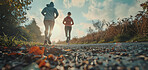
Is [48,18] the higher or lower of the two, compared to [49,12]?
lower

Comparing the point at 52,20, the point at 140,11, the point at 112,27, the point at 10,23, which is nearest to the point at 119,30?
the point at 112,27

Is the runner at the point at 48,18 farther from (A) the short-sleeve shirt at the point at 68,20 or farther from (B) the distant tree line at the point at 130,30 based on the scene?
(B) the distant tree line at the point at 130,30

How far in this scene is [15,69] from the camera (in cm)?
111

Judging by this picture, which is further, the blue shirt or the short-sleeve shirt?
the short-sleeve shirt

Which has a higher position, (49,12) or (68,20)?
(49,12)

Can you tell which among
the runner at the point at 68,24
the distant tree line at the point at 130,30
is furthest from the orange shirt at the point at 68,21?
the distant tree line at the point at 130,30

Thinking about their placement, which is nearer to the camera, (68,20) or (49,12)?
(49,12)

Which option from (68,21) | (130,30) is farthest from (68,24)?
(130,30)

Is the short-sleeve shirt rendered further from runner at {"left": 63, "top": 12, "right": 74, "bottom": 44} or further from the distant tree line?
the distant tree line

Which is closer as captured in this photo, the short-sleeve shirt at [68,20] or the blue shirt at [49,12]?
the blue shirt at [49,12]

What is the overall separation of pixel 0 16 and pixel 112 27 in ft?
39.4

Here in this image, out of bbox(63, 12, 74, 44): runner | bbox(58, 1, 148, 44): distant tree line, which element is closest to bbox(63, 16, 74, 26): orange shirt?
bbox(63, 12, 74, 44): runner

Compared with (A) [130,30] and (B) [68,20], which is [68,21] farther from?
(A) [130,30]

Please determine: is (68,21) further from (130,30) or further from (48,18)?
(130,30)
